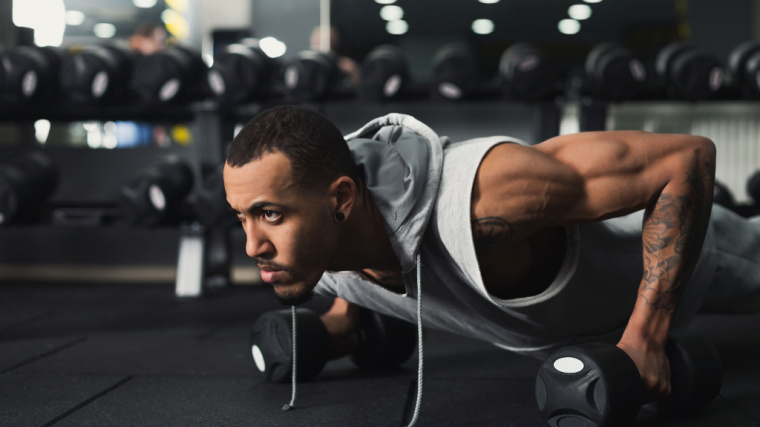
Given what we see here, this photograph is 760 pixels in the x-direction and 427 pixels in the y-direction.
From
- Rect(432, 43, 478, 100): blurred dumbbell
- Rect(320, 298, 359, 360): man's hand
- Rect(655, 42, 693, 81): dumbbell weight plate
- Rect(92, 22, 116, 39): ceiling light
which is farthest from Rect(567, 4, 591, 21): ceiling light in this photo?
Rect(92, 22, 116, 39): ceiling light

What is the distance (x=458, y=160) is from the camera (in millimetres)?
985

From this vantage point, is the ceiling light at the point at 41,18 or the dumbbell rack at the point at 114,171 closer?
the dumbbell rack at the point at 114,171

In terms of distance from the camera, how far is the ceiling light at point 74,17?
20.0 feet

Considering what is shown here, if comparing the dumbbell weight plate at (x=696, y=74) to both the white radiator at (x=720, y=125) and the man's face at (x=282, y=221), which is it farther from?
the man's face at (x=282, y=221)

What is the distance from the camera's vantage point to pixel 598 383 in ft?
2.98

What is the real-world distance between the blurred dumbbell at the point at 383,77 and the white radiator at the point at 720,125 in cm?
112

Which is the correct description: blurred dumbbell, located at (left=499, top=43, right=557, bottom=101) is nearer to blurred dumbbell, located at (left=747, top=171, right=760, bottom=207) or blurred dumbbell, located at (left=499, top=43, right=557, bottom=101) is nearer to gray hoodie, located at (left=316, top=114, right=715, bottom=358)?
blurred dumbbell, located at (left=747, top=171, right=760, bottom=207)

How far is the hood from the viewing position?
97cm

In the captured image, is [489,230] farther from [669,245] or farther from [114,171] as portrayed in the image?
[114,171]

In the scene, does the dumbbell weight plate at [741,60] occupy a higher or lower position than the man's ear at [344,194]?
higher

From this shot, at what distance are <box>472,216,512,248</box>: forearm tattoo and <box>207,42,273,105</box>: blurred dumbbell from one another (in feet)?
5.85

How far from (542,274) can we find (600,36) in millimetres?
3293

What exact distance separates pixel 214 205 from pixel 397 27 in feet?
7.87

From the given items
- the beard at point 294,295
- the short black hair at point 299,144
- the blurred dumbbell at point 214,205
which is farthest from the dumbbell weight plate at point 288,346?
the blurred dumbbell at point 214,205
